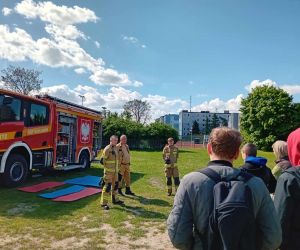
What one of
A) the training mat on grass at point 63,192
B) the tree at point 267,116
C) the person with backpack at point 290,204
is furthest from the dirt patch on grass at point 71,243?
the tree at point 267,116

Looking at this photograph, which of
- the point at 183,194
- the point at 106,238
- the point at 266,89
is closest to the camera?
the point at 183,194

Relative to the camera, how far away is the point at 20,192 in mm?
11641

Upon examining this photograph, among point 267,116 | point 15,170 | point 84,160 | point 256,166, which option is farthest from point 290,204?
point 267,116

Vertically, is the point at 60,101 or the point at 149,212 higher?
the point at 60,101

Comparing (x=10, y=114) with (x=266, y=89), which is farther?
(x=266, y=89)

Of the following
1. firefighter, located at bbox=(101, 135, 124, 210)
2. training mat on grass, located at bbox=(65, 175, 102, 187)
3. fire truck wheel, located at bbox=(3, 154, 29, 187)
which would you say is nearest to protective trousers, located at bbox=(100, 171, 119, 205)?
firefighter, located at bbox=(101, 135, 124, 210)

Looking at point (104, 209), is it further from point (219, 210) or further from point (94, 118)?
point (94, 118)

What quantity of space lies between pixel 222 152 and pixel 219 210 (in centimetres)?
49

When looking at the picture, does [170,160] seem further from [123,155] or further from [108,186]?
[108,186]

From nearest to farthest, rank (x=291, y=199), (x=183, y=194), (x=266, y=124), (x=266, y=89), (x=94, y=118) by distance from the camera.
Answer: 1. (x=183, y=194)
2. (x=291, y=199)
3. (x=94, y=118)
4. (x=266, y=124)
5. (x=266, y=89)

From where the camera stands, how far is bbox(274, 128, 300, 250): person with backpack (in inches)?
127

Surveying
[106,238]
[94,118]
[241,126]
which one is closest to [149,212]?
[106,238]

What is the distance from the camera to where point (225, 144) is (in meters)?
2.71

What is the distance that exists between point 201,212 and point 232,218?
0.93 feet
